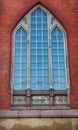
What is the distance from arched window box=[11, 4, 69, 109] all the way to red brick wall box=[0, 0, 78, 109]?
0.66 feet

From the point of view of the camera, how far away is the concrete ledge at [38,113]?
1317 centimetres

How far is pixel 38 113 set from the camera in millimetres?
13234

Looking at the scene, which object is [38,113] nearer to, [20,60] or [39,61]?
[39,61]

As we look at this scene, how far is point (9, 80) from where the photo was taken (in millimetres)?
13805

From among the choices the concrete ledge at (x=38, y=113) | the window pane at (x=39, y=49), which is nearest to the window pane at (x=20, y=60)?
the window pane at (x=39, y=49)

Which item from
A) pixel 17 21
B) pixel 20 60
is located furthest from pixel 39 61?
pixel 17 21

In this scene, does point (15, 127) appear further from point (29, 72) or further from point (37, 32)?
point (37, 32)

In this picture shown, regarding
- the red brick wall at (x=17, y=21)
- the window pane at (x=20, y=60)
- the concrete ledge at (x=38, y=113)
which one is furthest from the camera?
the window pane at (x=20, y=60)

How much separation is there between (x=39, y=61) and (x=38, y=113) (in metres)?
2.13

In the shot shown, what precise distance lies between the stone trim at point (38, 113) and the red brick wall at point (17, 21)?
255 mm

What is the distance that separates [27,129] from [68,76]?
2.58 meters

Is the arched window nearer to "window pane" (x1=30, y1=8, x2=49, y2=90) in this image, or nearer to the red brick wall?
"window pane" (x1=30, y1=8, x2=49, y2=90)

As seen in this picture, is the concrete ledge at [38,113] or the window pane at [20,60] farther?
the window pane at [20,60]

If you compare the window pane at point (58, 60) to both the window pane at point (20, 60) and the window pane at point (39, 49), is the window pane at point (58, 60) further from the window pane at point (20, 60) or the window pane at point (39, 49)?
the window pane at point (20, 60)
